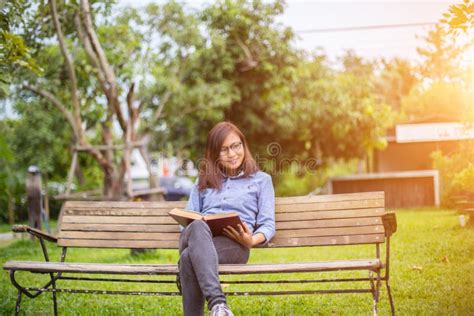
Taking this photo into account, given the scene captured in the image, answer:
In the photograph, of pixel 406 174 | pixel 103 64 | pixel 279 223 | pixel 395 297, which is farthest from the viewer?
pixel 406 174

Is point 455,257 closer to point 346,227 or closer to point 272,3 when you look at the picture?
point 346,227

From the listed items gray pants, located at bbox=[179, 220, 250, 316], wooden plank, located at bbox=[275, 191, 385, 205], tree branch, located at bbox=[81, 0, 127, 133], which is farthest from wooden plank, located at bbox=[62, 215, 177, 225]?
tree branch, located at bbox=[81, 0, 127, 133]

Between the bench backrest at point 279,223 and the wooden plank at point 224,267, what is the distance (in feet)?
1.99

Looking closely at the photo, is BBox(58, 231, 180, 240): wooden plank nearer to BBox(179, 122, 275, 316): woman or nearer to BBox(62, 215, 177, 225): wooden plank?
BBox(62, 215, 177, 225): wooden plank

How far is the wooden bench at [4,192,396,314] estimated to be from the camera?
366 cm

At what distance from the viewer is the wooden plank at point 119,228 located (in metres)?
4.53

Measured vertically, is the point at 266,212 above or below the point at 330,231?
above

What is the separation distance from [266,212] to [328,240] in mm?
471

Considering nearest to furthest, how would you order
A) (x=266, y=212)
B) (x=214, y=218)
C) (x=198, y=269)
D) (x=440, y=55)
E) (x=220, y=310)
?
(x=220, y=310) → (x=198, y=269) → (x=214, y=218) → (x=266, y=212) → (x=440, y=55)

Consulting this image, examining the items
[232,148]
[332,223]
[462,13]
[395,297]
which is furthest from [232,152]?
[462,13]

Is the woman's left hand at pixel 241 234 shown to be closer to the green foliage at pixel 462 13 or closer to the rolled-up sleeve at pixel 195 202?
the rolled-up sleeve at pixel 195 202

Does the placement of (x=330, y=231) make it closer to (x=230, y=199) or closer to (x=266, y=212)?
(x=266, y=212)

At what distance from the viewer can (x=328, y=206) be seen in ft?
14.0

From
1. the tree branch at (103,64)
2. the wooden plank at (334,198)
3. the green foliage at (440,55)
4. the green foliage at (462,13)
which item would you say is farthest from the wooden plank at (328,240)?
the tree branch at (103,64)
